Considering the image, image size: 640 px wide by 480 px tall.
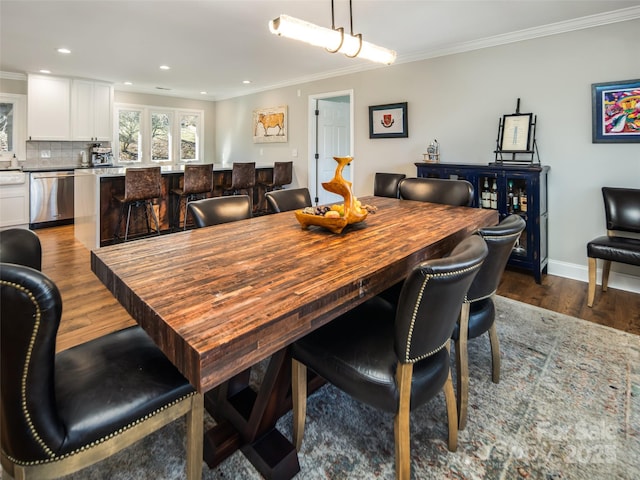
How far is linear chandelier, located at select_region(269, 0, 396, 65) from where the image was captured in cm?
187

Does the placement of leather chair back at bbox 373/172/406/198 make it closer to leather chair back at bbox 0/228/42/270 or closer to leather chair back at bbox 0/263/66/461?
leather chair back at bbox 0/228/42/270

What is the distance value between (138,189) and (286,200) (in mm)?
2285

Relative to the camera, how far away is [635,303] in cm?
305

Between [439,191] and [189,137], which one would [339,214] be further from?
[189,137]

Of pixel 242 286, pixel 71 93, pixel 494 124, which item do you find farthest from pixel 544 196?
pixel 71 93

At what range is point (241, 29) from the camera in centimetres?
357

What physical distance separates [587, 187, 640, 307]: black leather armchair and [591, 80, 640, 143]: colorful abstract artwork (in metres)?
0.48

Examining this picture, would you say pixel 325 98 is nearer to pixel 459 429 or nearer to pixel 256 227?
pixel 256 227

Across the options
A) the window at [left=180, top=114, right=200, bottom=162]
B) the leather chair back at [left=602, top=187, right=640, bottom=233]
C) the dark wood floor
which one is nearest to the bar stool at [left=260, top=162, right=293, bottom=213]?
the dark wood floor

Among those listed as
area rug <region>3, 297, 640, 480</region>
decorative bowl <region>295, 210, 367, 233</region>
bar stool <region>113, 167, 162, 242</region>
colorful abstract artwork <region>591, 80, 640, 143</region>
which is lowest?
area rug <region>3, 297, 640, 480</region>

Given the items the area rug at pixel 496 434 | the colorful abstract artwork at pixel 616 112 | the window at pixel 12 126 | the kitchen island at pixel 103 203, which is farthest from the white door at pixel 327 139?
the window at pixel 12 126

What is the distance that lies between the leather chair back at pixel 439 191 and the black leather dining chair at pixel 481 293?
120cm

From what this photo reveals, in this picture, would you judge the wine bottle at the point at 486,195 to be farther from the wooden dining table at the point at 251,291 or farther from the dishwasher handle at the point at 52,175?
the dishwasher handle at the point at 52,175

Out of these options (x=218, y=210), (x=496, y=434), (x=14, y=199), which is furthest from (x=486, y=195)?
(x=14, y=199)
